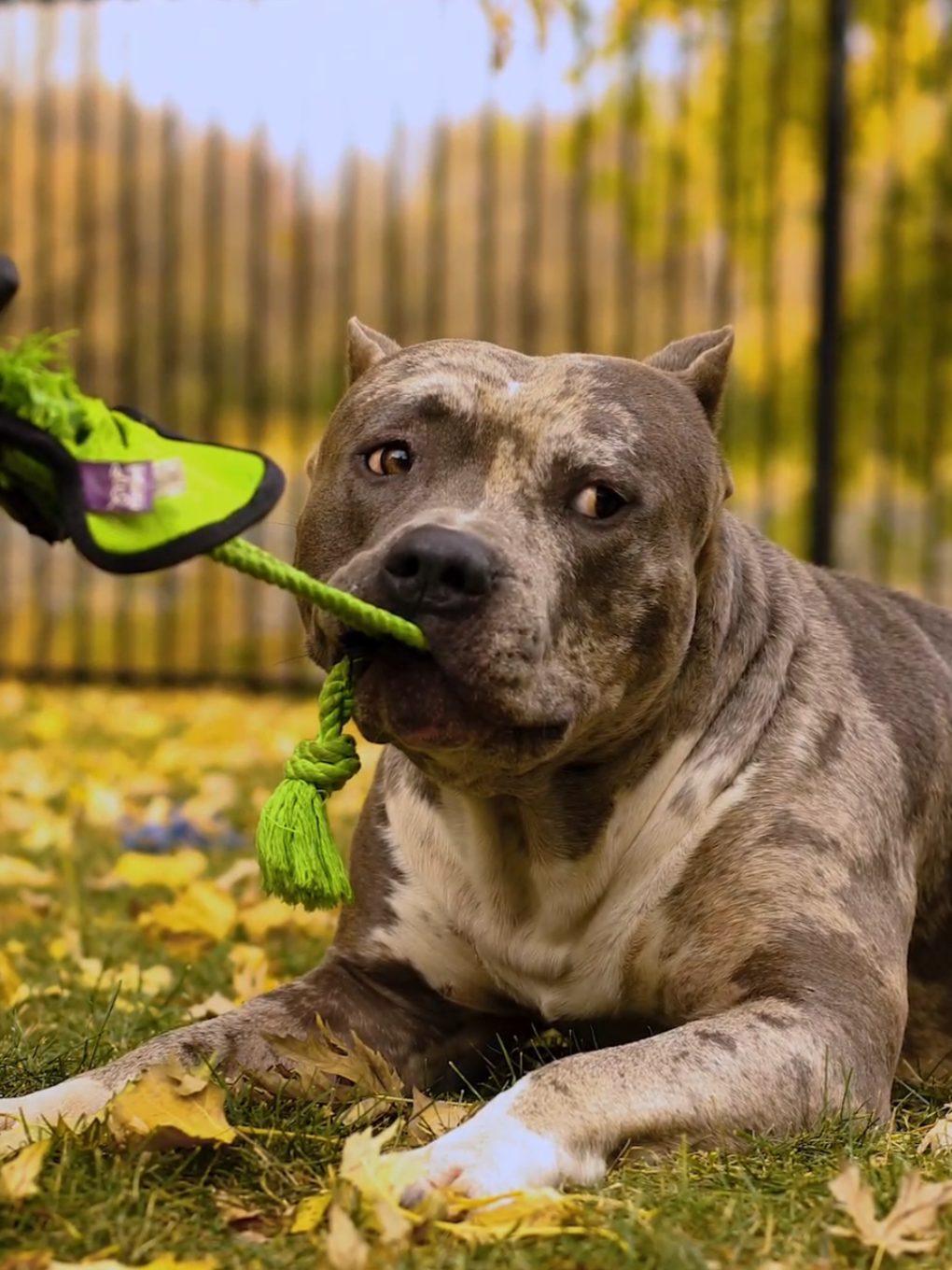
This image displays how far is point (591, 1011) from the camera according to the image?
290 cm

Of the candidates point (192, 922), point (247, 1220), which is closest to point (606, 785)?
point (247, 1220)

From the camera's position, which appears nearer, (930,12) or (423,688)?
(423,688)

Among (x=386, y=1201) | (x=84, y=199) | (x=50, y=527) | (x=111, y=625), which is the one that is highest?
(x=84, y=199)

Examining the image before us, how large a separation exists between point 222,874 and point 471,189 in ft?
18.1

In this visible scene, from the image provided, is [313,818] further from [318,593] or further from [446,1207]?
[446,1207]

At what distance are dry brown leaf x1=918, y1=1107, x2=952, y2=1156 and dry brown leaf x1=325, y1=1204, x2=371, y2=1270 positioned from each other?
0.88 metres

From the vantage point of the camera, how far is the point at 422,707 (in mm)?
2488

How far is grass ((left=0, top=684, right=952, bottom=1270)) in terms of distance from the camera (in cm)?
202

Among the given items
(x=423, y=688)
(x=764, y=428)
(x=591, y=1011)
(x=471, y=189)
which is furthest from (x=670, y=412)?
(x=471, y=189)

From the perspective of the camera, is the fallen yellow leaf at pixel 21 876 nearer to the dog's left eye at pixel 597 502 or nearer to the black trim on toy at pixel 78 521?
the dog's left eye at pixel 597 502

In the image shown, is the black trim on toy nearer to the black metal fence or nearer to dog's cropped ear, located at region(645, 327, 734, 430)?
dog's cropped ear, located at region(645, 327, 734, 430)

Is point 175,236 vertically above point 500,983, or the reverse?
point 175,236

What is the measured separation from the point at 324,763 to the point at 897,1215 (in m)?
1.00

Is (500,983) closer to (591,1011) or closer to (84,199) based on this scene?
(591,1011)
